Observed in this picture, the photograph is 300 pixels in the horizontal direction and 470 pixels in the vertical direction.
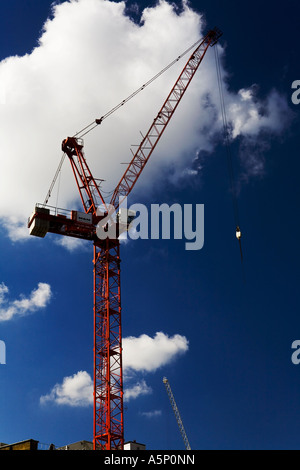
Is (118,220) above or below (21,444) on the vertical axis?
above

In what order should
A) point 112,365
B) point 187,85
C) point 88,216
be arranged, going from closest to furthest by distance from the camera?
point 112,365
point 88,216
point 187,85

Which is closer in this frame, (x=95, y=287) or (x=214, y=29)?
(x=95, y=287)
